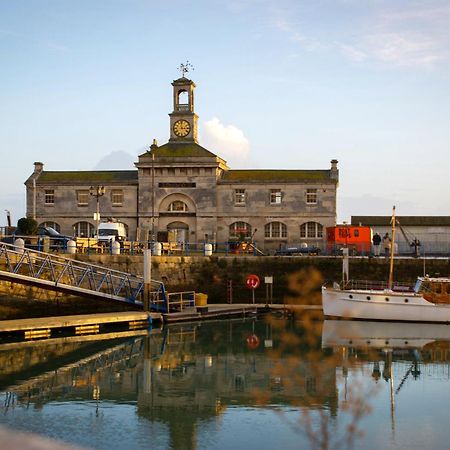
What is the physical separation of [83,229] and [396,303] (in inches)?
1099

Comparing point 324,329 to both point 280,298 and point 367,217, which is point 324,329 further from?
point 367,217

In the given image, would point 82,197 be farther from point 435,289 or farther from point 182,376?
point 182,376

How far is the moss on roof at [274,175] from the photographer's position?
59031 millimetres

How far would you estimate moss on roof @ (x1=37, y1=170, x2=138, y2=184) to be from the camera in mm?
60531

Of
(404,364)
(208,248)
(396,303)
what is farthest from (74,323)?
(396,303)

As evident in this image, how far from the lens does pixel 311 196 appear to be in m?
58.9

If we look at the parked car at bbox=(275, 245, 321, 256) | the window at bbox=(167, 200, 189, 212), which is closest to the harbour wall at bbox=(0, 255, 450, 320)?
the parked car at bbox=(275, 245, 321, 256)

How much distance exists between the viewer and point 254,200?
5900cm

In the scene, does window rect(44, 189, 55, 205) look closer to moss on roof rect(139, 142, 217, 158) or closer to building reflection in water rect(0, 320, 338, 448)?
moss on roof rect(139, 142, 217, 158)

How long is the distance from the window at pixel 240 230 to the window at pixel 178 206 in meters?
3.78

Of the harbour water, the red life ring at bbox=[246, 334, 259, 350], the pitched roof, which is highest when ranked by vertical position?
the pitched roof

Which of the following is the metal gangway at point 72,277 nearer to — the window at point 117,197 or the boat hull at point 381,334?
the boat hull at point 381,334

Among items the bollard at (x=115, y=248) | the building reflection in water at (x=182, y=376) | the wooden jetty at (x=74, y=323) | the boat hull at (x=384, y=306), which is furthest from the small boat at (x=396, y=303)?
the bollard at (x=115, y=248)

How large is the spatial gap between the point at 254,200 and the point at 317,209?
4789 mm
